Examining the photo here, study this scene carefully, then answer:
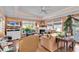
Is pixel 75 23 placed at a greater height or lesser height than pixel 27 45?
greater

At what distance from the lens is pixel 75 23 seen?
206 centimetres

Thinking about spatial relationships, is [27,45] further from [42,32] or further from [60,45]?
[60,45]

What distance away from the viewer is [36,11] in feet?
6.87

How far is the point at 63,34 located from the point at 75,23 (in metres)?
0.31

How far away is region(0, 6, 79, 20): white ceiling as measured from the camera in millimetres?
2053

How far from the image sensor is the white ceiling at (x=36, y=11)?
6.73 feet

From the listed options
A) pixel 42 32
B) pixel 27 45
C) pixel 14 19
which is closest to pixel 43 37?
pixel 42 32
